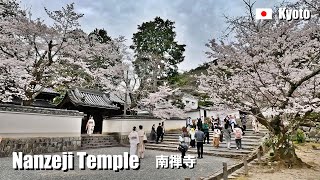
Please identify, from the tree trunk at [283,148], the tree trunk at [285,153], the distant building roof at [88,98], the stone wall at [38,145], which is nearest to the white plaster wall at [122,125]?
the distant building roof at [88,98]

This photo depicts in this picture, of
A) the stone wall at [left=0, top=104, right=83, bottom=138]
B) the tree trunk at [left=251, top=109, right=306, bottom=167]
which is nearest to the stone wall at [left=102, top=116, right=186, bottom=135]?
the stone wall at [left=0, top=104, right=83, bottom=138]

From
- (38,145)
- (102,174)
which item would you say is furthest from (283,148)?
(38,145)

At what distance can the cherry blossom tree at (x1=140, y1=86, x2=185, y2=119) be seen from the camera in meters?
26.2

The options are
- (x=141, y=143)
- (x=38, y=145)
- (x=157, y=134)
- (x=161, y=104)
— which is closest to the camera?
(x=141, y=143)

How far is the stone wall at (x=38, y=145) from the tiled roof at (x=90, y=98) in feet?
21.4

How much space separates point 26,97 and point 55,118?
2.24 metres

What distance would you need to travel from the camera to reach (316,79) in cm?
1048

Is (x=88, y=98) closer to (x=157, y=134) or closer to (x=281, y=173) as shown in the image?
(x=157, y=134)

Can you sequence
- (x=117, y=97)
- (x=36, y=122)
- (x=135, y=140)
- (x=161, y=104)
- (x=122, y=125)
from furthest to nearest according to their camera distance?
(x=117, y=97) < (x=161, y=104) < (x=122, y=125) < (x=36, y=122) < (x=135, y=140)

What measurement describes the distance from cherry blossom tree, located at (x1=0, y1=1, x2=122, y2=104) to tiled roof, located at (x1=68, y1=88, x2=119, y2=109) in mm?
4120

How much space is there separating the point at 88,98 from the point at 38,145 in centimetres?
1133

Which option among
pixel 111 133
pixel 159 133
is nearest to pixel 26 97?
pixel 111 133

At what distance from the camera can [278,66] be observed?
32.7 ft

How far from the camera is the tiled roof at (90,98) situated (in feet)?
78.5
